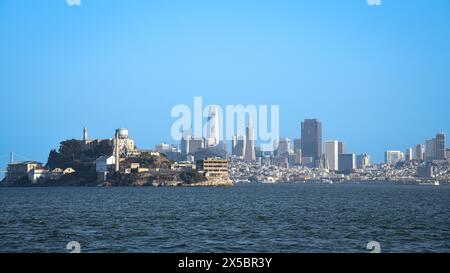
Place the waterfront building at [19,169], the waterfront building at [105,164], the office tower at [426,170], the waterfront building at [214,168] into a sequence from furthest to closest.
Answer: the office tower at [426,170] → the waterfront building at [19,169] → the waterfront building at [214,168] → the waterfront building at [105,164]

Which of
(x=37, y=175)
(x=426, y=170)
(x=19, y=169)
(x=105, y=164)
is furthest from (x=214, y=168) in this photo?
(x=426, y=170)

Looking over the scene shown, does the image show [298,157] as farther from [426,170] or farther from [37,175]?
[37,175]

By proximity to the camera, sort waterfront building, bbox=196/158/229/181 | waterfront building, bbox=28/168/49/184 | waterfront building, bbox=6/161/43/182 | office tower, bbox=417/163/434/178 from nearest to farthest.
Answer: waterfront building, bbox=196/158/229/181
waterfront building, bbox=28/168/49/184
waterfront building, bbox=6/161/43/182
office tower, bbox=417/163/434/178

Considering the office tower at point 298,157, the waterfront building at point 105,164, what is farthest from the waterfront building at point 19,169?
the office tower at point 298,157

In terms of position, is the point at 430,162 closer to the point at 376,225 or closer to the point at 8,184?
the point at 8,184

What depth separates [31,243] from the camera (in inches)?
755

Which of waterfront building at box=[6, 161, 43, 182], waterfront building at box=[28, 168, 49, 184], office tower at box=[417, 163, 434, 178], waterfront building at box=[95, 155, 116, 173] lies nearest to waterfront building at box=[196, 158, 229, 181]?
waterfront building at box=[95, 155, 116, 173]

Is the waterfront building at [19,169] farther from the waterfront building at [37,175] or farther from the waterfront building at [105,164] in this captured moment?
the waterfront building at [105,164]

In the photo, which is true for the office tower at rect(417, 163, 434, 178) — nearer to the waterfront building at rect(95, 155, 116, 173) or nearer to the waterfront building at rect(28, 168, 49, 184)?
the waterfront building at rect(95, 155, 116, 173)

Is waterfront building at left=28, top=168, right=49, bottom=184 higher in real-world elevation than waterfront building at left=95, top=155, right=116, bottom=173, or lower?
lower
